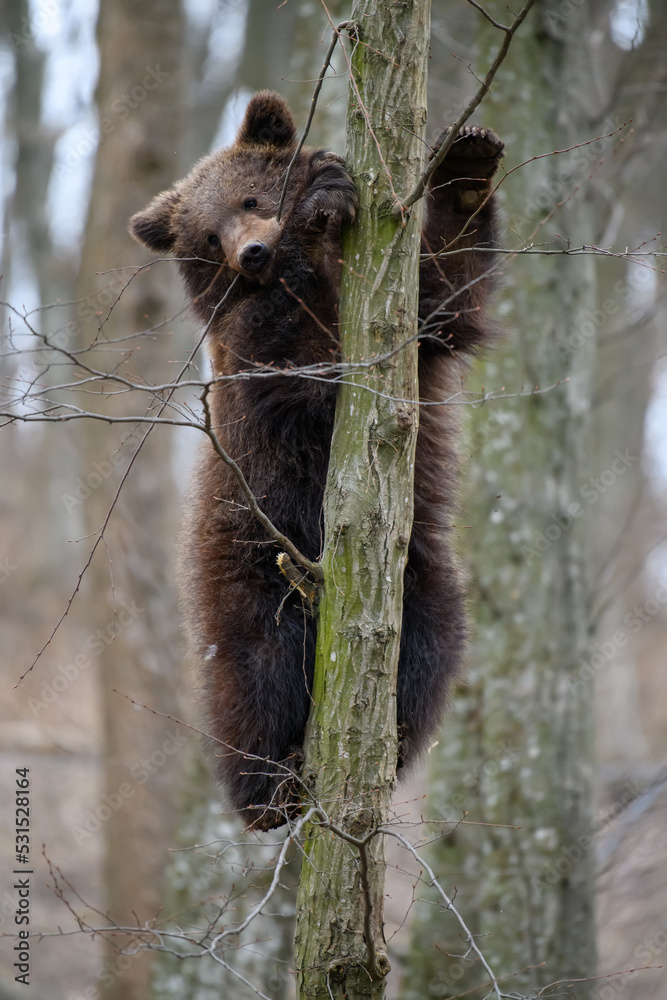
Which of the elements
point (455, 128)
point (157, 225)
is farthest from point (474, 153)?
point (157, 225)

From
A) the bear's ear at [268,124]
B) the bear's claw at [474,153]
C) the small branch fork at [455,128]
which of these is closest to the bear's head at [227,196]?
the bear's ear at [268,124]

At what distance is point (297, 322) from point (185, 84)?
544cm

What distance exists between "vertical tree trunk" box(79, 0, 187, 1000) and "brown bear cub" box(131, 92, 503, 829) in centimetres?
295

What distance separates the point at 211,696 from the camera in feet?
14.3

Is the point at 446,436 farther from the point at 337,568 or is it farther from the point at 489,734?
the point at 489,734

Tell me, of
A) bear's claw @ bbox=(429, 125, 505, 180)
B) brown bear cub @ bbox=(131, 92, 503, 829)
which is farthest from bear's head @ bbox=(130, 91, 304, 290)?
bear's claw @ bbox=(429, 125, 505, 180)

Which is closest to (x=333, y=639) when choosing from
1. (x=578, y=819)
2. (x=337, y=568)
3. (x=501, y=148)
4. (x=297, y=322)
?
(x=337, y=568)

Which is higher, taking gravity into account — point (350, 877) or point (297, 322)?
point (297, 322)

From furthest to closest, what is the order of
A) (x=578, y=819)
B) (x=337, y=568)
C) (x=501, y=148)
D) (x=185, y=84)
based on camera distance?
(x=185, y=84) → (x=578, y=819) → (x=501, y=148) → (x=337, y=568)

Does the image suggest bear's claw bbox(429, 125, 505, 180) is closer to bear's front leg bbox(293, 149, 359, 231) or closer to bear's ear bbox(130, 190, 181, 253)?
bear's front leg bbox(293, 149, 359, 231)

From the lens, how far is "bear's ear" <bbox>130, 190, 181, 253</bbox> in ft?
16.8

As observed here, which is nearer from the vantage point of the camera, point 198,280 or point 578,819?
point 198,280

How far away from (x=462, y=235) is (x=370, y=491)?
1.62 m

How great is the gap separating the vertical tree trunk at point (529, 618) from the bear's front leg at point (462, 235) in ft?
5.19
